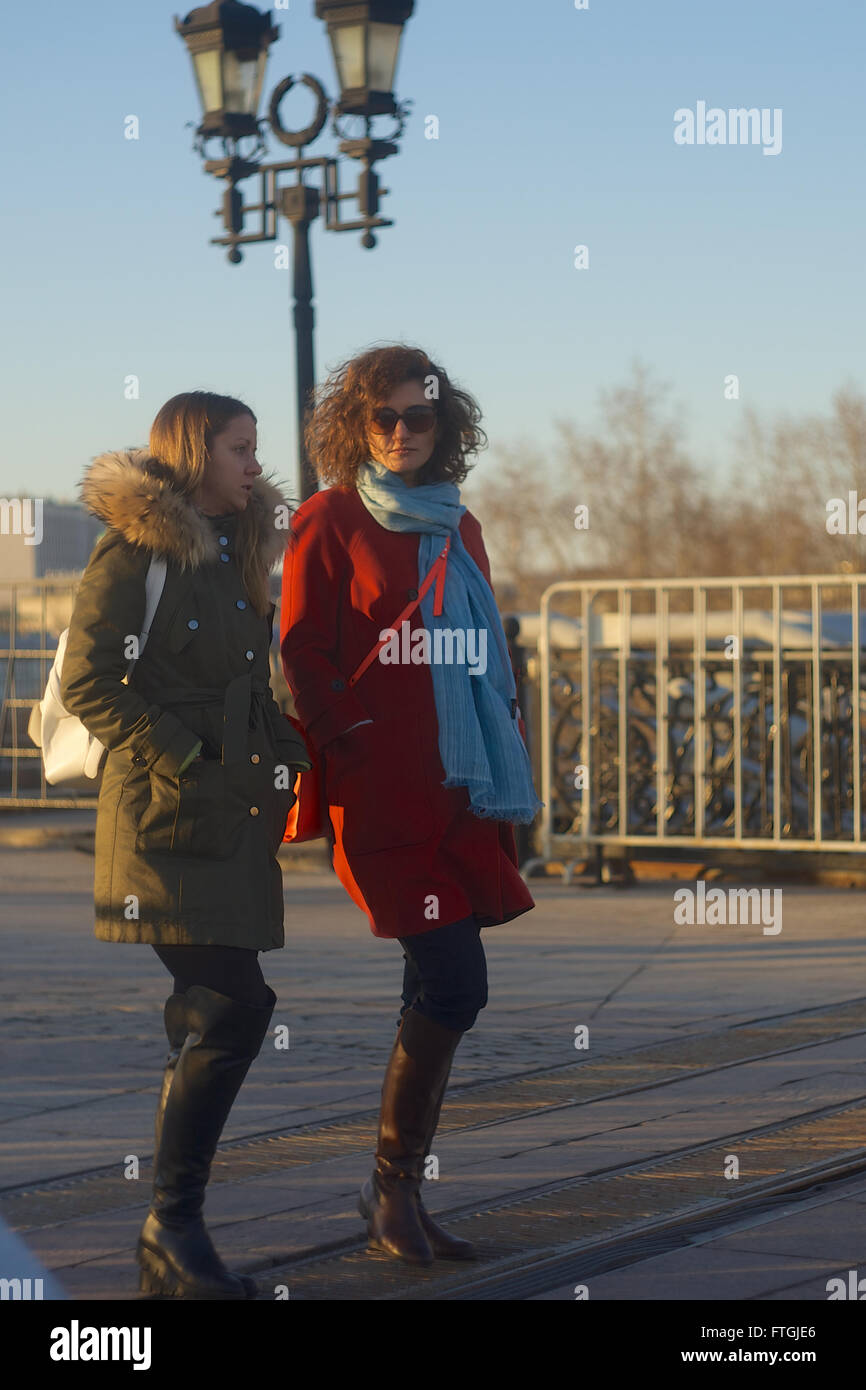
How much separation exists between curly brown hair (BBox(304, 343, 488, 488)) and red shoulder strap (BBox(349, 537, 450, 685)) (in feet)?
0.88

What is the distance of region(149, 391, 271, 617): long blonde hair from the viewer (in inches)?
161

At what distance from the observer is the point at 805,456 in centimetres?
5041

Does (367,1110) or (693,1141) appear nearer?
(693,1141)

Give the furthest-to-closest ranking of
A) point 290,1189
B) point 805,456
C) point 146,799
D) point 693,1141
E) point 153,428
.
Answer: point 805,456 → point 693,1141 → point 290,1189 → point 153,428 → point 146,799

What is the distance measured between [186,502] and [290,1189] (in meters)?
1.65

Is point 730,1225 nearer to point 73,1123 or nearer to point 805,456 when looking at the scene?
point 73,1123

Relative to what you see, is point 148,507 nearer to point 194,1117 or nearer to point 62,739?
point 62,739

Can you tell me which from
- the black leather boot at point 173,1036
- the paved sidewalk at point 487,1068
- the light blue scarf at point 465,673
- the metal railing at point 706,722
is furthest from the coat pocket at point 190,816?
the metal railing at point 706,722

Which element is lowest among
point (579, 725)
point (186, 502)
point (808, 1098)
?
point (808, 1098)

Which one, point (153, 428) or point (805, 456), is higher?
point (805, 456)

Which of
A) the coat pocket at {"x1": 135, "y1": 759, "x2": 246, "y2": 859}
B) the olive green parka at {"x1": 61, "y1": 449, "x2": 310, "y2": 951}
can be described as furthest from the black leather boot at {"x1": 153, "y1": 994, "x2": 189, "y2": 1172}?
the coat pocket at {"x1": 135, "y1": 759, "x2": 246, "y2": 859}

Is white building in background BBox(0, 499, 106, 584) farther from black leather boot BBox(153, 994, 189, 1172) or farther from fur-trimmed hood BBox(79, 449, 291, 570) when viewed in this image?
black leather boot BBox(153, 994, 189, 1172)

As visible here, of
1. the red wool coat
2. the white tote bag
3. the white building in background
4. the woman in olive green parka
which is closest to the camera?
the woman in olive green parka

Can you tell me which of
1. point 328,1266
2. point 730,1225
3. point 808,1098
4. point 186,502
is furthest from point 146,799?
point 808,1098
